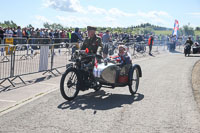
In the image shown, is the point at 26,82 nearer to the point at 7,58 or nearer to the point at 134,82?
the point at 7,58

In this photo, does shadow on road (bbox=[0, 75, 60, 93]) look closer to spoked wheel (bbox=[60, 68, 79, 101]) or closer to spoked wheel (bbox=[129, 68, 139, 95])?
spoked wheel (bbox=[60, 68, 79, 101])

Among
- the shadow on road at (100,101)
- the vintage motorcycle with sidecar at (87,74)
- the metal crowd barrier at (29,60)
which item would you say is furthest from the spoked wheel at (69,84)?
the metal crowd barrier at (29,60)

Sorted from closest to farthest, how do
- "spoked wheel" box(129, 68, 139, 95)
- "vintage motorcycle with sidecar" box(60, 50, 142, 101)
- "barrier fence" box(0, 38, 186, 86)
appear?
"vintage motorcycle with sidecar" box(60, 50, 142, 101) < "spoked wheel" box(129, 68, 139, 95) < "barrier fence" box(0, 38, 186, 86)

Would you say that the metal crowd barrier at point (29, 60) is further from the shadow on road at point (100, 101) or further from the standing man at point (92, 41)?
the shadow on road at point (100, 101)

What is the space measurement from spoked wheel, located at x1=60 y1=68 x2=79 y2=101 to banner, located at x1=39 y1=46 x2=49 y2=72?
445 centimetres

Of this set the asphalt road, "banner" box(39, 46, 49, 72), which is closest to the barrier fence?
"banner" box(39, 46, 49, 72)

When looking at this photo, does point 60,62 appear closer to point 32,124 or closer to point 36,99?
point 36,99

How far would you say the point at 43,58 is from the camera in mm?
11773

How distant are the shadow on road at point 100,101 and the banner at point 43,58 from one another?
3.89 metres

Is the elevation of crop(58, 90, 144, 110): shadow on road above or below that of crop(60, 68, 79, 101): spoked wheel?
below

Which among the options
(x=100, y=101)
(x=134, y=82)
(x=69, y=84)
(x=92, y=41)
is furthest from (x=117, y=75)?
(x=69, y=84)

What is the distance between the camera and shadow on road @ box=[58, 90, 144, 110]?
6861 mm

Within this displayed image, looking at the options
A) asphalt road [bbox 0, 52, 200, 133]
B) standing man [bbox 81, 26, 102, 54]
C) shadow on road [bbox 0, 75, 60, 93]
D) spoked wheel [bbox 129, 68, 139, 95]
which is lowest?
asphalt road [bbox 0, 52, 200, 133]

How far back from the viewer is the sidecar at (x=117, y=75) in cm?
755
